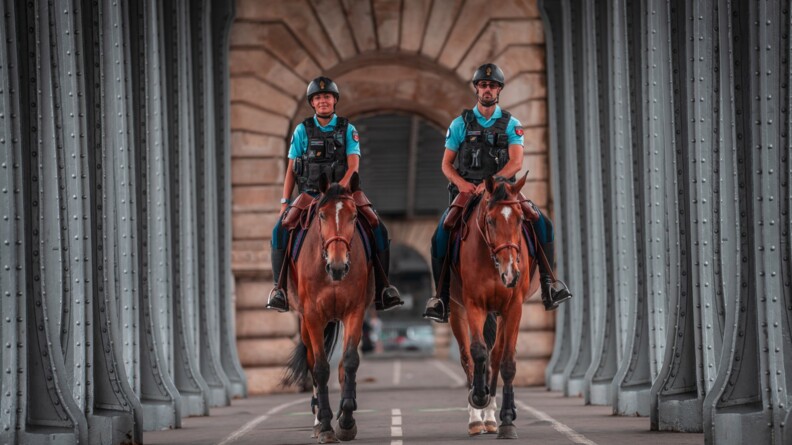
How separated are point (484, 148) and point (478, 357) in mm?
2332

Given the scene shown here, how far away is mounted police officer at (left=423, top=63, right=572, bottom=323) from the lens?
14.5 meters

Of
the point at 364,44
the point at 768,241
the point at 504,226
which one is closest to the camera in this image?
the point at 768,241

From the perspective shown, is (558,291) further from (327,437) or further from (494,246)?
(327,437)

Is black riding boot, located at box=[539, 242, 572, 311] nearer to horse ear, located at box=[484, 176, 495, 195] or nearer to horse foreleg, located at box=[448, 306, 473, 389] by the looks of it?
horse foreleg, located at box=[448, 306, 473, 389]

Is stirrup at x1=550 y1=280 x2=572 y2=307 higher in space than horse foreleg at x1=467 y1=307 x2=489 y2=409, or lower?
higher

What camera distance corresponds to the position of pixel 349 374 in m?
13.6

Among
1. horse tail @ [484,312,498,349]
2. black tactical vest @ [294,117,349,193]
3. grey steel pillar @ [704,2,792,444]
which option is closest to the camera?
grey steel pillar @ [704,2,792,444]

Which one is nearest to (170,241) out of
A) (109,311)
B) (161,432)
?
(161,432)

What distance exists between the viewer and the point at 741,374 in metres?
12.1

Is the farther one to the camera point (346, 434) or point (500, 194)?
point (346, 434)

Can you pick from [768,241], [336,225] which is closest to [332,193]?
[336,225]

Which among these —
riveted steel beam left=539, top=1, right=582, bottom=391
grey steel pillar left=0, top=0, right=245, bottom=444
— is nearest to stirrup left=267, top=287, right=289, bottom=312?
grey steel pillar left=0, top=0, right=245, bottom=444

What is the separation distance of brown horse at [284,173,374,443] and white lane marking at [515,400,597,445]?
2.15 m

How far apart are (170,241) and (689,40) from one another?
9.04m
